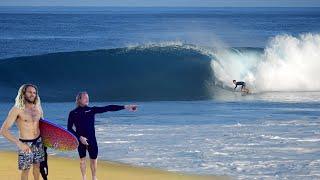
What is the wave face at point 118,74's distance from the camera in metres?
23.3

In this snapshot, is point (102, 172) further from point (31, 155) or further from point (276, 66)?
point (276, 66)

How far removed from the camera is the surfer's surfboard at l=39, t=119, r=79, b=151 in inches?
301

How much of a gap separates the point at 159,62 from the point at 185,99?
6.76m

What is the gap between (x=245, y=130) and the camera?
13.5 meters

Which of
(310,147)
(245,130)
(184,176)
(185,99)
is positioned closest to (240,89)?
(185,99)

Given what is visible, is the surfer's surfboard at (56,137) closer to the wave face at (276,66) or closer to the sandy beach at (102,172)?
the sandy beach at (102,172)

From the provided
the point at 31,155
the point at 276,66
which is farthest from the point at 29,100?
the point at 276,66

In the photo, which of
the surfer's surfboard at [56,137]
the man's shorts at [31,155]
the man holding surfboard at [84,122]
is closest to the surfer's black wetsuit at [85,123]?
the man holding surfboard at [84,122]

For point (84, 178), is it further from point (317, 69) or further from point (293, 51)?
point (293, 51)

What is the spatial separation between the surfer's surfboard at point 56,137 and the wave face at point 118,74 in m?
13.5

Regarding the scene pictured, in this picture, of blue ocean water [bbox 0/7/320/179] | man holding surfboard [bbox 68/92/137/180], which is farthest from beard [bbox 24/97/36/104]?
blue ocean water [bbox 0/7/320/179]

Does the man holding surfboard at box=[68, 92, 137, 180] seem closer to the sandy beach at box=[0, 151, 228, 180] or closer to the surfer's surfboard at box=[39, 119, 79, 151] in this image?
the surfer's surfboard at box=[39, 119, 79, 151]

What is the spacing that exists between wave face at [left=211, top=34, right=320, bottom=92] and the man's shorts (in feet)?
54.2

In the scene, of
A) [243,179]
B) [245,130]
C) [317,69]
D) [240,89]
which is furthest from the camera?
[317,69]
